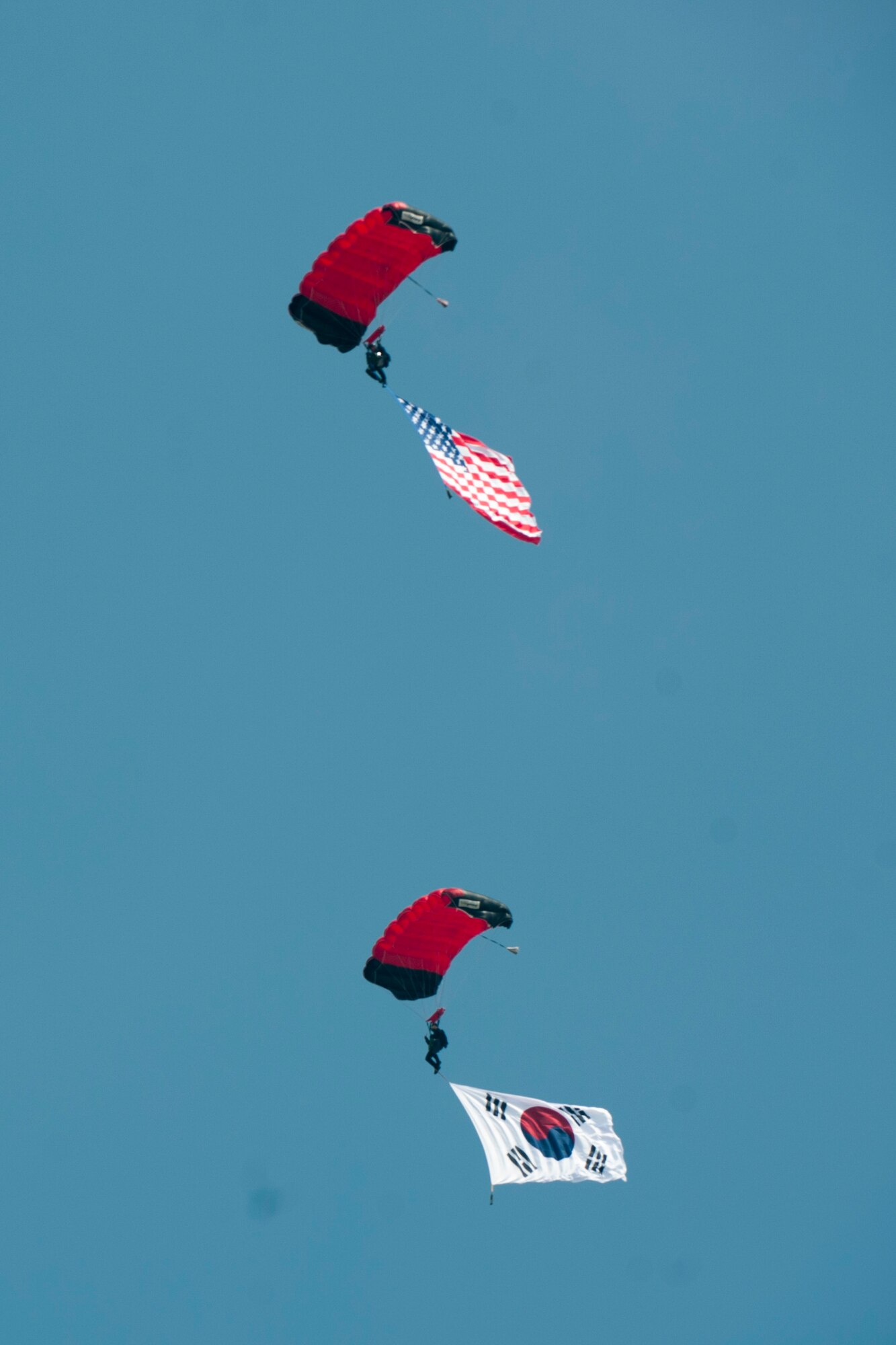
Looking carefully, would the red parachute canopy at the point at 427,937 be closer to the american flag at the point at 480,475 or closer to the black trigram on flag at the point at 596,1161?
the black trigram on flag at the point at 596,1161

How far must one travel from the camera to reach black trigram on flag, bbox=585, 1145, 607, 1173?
32.1 meters

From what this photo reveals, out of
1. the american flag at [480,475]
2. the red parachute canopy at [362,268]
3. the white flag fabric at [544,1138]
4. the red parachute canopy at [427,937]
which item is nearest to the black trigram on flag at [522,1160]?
the white flag fabric at [544,1138]

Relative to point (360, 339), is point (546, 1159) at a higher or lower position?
lower

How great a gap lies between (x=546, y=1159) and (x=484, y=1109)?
69.5 inches

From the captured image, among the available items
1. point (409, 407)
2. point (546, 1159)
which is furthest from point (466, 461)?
point (546, 1159)

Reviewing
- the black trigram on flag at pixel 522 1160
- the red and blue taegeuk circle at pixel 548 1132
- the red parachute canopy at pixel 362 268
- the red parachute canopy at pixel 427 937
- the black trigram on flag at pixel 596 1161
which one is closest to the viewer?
the red parachute canopy at pixel 362 268

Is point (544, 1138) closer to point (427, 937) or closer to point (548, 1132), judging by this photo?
point (548, 1132)

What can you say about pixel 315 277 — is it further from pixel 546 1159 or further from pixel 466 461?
pixel 546 1159

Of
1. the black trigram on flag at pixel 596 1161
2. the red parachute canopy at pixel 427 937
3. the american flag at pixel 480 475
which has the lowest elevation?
the black trigram on flag at pixel 596 1161

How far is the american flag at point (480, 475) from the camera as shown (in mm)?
29688

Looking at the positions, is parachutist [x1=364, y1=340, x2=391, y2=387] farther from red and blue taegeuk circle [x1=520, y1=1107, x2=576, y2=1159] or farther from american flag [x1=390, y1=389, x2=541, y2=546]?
red and blue taegeuk circle [x1=520, y1=1107, x2=576, y2=1159]

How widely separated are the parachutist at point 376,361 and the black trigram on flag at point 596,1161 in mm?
18105

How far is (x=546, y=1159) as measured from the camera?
31.6 m

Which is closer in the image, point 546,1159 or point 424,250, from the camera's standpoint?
point 424,250
